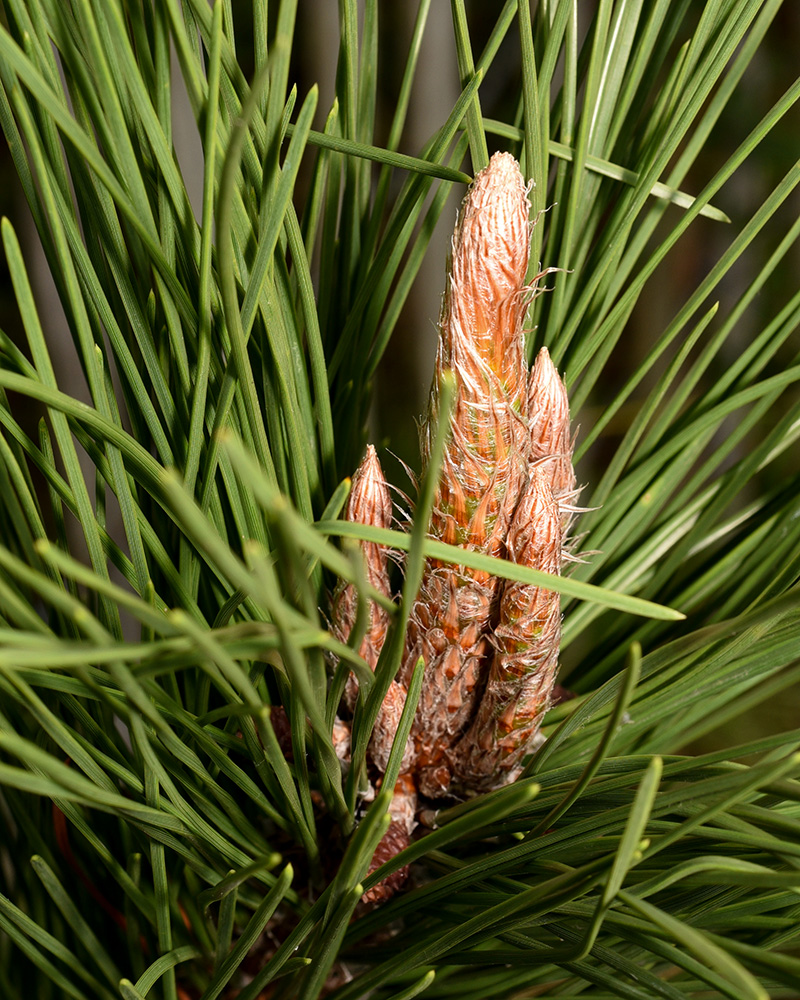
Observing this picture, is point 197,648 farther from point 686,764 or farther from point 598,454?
point 598,454

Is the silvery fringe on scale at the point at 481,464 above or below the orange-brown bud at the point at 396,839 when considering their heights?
above

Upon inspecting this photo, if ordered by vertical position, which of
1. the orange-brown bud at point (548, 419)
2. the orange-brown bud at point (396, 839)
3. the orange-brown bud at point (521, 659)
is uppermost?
the orange-brown bud at point (548, 419)

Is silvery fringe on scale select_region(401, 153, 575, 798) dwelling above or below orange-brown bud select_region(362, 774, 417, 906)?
above

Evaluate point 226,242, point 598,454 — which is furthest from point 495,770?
point 598,454

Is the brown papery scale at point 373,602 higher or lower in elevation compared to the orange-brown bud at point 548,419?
lower

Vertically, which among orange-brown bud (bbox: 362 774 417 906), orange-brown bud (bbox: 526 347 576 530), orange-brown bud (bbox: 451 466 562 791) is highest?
orange-brown bud (bbox: 526 347 576 530)
